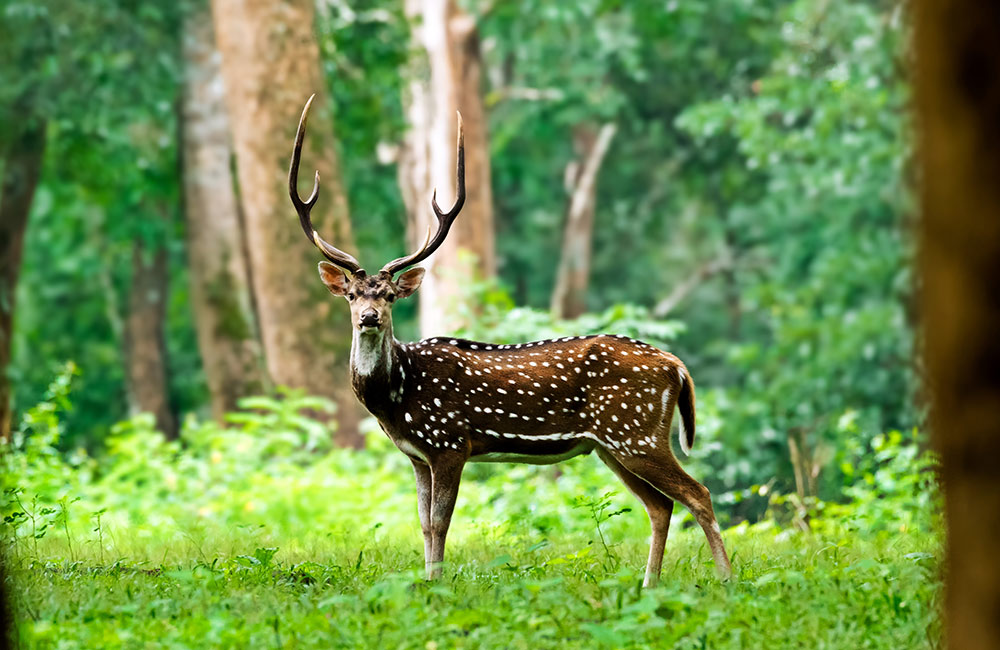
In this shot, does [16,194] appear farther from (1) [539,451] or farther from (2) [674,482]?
(2) [674,482]

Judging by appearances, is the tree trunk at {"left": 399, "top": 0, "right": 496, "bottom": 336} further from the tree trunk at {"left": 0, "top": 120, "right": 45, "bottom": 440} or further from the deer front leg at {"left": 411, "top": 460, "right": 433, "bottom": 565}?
the deer front leg at {"left": 411, "top": 460, "right": 433, "bottom": 565}

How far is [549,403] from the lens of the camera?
750cm

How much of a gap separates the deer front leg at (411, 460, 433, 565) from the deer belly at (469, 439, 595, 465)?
29 cm

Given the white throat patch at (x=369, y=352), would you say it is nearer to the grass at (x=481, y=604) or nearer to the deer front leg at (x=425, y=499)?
the deer front leg at (x=425, y=499)

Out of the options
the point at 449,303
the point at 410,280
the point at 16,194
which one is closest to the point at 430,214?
the point at 449,303

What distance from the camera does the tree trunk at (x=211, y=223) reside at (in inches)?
687

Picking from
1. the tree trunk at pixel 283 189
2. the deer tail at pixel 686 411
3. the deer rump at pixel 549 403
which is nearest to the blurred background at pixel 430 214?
the tree trunk at pixel 283 189

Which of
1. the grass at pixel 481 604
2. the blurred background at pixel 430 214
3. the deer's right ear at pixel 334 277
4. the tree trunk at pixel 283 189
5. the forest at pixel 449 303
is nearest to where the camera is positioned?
the grass at pixel 481 604

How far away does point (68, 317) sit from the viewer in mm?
29922

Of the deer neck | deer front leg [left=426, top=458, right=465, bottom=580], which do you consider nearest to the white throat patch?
the deer neck

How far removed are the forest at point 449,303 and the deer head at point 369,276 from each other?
4.34 feet

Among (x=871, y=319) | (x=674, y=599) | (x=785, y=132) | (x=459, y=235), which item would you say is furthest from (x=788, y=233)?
(x=674, y=599)

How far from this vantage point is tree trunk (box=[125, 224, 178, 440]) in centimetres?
2675

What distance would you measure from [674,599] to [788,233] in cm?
2293
